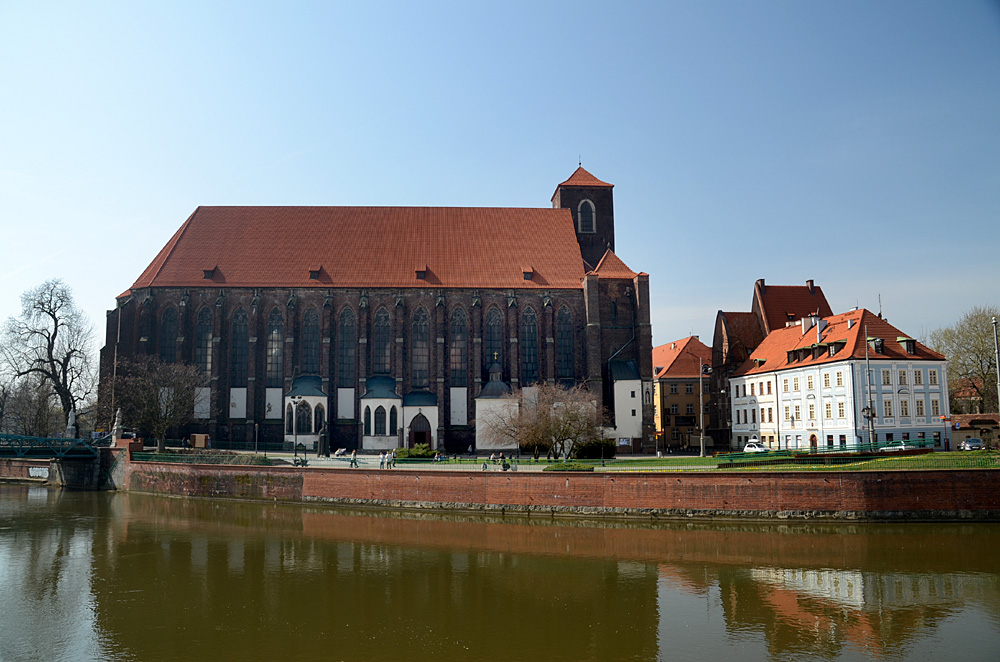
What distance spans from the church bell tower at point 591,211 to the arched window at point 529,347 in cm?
1050

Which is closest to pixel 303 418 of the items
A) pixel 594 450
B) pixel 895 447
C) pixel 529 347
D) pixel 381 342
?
pixel 381 342

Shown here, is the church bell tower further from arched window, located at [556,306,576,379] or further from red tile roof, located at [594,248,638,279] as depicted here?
arched window, located at [556,306,576,379]

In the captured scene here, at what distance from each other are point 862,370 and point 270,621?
41.3m

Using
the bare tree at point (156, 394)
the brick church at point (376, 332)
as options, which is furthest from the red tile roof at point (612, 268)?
the bare tree at point (156, 394)

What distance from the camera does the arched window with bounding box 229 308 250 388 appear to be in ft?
193

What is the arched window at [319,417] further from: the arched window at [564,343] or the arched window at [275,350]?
the arched window at [564,343]

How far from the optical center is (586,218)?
6788 cm

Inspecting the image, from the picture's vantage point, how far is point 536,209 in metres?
67.0

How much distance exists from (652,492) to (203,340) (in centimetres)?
4059

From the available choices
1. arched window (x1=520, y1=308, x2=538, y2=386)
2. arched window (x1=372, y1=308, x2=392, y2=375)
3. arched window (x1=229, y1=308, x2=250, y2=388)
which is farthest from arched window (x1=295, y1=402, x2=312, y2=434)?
arched window (x1=520, y1=308, x2=538, y2=386)

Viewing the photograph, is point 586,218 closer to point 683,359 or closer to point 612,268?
point 612,268

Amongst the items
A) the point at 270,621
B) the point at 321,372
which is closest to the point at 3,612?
the point at 270,621

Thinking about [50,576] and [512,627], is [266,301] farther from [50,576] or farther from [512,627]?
[512,627]

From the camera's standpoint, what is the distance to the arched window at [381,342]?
197 feet
